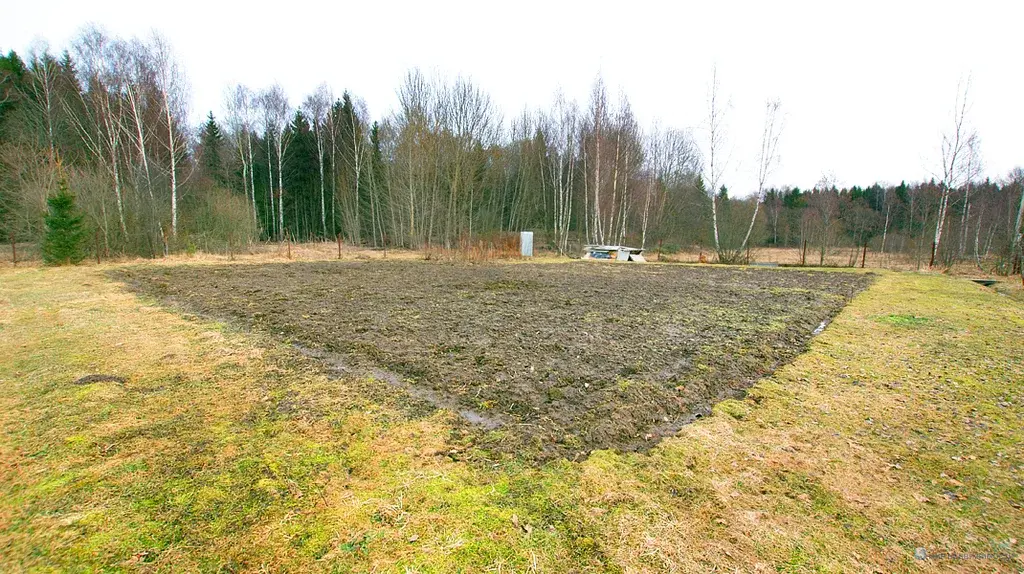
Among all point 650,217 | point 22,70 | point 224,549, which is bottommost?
point 224,549

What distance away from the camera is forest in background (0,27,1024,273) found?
614 inches

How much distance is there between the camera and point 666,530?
1.91 metres

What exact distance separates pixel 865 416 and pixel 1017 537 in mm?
1318

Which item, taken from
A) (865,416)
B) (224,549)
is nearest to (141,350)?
(224,549)

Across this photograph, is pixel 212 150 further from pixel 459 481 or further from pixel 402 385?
pixel 459 481

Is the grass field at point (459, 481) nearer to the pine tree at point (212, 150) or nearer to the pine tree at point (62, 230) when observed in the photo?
the pine tree at point (62, 230)

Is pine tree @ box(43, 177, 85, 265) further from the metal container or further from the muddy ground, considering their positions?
the metal container

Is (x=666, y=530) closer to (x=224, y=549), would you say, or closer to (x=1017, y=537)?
(x=1017, y=537)

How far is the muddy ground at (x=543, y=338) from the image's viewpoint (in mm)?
3191

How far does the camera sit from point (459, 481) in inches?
89.5

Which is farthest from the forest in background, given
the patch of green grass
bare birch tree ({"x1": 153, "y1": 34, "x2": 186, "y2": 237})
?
the patch of green grass

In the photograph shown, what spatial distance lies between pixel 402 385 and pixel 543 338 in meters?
2.05

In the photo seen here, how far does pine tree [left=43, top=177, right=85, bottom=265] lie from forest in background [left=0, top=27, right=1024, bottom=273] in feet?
4.36

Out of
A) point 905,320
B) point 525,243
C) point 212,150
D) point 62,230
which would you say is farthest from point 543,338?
point 212,150
